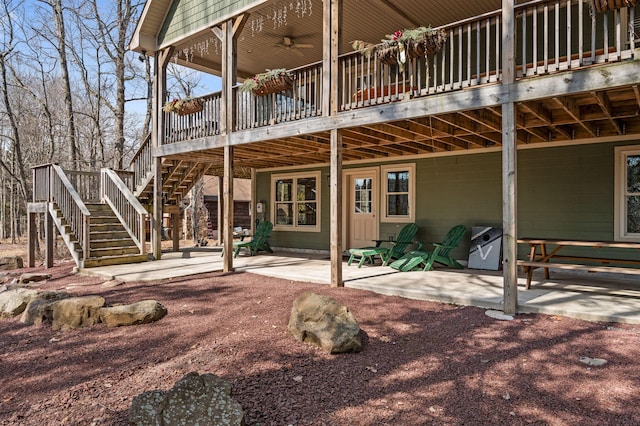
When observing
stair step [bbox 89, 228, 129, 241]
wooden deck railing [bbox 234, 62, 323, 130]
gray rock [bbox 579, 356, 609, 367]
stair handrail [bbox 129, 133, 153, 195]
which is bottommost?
gray rock [bbox 579, 356, 609, 367]

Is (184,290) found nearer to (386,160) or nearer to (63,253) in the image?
(386,160)

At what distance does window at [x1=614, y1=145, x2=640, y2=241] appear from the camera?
664 centimetres

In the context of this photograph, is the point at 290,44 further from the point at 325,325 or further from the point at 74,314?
the point at 325,325

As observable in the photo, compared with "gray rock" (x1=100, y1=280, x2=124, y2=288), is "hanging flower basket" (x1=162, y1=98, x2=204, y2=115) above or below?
above

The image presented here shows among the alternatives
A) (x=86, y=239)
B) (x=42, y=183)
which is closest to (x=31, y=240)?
(x=42, y=183)

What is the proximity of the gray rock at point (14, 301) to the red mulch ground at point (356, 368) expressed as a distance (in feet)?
0.63

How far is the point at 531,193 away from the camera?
7.54 m

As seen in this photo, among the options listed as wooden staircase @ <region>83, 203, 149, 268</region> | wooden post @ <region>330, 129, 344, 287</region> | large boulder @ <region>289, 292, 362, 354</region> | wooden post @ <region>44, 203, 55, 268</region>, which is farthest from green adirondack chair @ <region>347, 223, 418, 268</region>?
wooden post @ <region>44, 203, 55, 268</region>

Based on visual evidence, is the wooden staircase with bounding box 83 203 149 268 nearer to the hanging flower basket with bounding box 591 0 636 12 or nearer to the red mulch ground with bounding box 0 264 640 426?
the red mulch ground with bounding box 0 264 640 426

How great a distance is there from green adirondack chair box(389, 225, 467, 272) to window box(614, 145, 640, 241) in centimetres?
242

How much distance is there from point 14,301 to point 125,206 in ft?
13.9

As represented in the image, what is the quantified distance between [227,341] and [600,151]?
21.9 feet

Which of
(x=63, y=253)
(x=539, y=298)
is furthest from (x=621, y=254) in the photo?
(x=63, y=253)

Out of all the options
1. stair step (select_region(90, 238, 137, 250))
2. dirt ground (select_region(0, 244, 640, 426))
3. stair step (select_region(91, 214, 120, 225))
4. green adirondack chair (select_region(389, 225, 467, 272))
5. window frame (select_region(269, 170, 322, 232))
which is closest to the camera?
dirt ground (select_region(0, 244, 640, 426))
